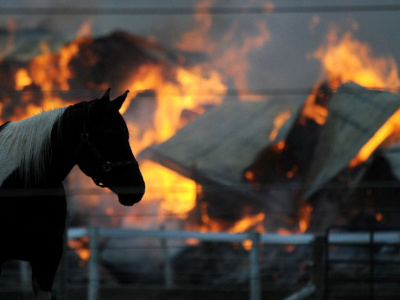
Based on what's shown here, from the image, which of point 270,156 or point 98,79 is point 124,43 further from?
point 270,156

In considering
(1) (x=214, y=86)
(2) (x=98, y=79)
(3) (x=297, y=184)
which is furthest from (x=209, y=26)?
(3) (x=297, y=184)

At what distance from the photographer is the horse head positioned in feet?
9.97

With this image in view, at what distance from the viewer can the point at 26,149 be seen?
306 centimetres

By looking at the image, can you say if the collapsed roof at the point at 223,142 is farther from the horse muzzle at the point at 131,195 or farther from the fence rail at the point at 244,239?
the horse muzzle at the point at 131,195

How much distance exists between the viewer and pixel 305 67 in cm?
1216

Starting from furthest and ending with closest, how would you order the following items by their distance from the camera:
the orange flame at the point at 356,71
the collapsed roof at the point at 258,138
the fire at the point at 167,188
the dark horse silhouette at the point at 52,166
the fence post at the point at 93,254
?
the fire at the point at 167,188, the collapsed roof at the point at 258,138, the orange flame at the point at 356,71, the fence post at the point at 93,254, the dark horse silhouette at the point at 52,166

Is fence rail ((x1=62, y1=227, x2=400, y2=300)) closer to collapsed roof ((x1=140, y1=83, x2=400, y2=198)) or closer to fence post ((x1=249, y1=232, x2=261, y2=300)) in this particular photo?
fence post ((x1=249, y1=232, x2=261, y2=300))

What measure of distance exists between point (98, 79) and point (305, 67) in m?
3.59

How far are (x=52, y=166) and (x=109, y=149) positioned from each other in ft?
0.88

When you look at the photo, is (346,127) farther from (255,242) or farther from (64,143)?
(64,143)

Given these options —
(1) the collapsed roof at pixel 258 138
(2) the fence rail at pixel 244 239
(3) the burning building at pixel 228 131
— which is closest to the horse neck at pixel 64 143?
(2) the fence rail at pixel 244 239

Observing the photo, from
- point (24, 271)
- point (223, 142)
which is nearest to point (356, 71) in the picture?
point (223, 142)

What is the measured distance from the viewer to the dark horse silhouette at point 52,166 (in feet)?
9.89

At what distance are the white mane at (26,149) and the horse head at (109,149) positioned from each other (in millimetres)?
166
